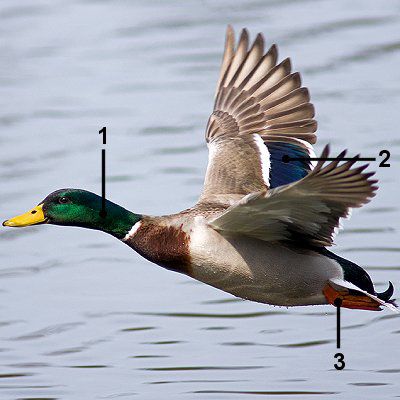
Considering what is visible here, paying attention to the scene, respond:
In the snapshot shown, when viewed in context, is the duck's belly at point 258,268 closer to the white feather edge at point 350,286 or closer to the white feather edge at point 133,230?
the white feather edge at point 350,286

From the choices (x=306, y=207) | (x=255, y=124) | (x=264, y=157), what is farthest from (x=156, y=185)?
(x=306, y=207)

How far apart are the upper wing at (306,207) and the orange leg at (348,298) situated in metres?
0.30

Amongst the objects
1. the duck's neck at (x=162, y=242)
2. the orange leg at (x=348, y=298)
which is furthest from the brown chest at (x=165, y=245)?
the orange leg at (x=348, y=298)

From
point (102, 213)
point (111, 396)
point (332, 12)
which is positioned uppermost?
point (332, 12)

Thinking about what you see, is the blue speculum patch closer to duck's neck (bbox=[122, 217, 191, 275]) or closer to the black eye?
duck's neck (bbox=[122, 217, 191, 275])

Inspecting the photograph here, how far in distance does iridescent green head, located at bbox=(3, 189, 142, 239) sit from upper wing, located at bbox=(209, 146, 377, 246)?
720 millimetres

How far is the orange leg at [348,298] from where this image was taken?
8414 millimetres

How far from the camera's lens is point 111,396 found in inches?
360

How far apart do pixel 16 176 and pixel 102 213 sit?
402 cm

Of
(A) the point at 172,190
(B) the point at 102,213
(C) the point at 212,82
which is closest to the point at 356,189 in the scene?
(B) the point at 102,213

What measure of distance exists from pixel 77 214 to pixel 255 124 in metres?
1.64

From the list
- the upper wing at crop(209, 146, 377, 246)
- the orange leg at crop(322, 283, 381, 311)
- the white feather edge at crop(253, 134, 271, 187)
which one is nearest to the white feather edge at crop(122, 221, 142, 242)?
the upper wing at crop(209, 146, 377, 246)

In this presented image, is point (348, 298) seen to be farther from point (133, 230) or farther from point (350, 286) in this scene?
point (133, 230)

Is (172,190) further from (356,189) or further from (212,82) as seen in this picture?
(356,189)
